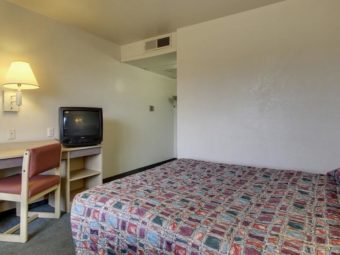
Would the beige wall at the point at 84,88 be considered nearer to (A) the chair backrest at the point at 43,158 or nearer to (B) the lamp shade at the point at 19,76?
(B) the lamp shade at the point at 19,76

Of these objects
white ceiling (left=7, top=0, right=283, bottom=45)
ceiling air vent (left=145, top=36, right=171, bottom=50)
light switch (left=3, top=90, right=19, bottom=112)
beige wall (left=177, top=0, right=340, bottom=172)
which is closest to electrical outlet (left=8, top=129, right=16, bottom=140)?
light switch (left=3, top=90, right=19, bottom=112)

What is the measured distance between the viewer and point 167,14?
2.78 metres

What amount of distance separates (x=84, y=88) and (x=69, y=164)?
1.20 meters

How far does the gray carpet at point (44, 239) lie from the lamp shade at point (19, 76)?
1.49 m

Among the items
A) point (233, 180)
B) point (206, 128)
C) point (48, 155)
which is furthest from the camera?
point (206, 128)

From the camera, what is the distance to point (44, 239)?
2.05 m

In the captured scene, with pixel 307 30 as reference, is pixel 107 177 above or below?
below

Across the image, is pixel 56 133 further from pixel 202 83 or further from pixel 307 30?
pixel 307 30

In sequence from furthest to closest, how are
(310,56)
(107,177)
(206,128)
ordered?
(107,177)
(206,128)
(310,56)

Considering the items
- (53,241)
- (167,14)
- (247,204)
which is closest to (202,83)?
(167,14)

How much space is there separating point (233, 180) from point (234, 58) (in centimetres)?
161

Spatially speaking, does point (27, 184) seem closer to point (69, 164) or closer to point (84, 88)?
point (69, 164)

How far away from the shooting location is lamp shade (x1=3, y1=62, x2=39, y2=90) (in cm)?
229

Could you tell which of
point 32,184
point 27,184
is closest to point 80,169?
point 32,184
